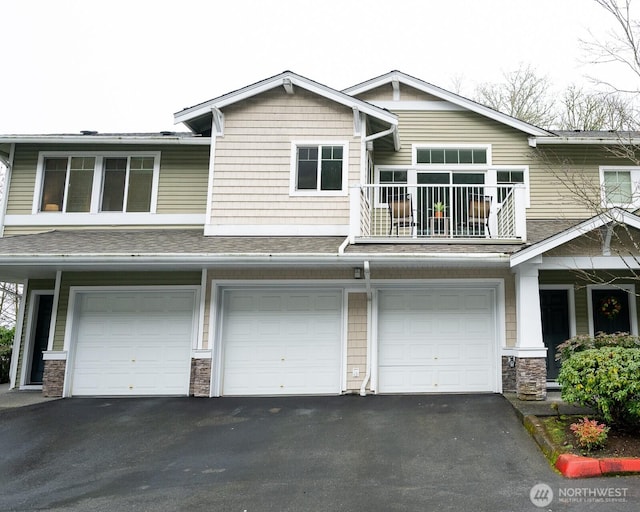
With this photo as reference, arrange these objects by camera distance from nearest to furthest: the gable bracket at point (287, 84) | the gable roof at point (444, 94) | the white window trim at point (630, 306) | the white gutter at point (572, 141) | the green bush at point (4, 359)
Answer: the white window trim at point (630, 306) < the gable bracket at point (287, 84) < the white gutter at point (572, 141) < the gable roof at point (444, 94) < the green bush at point (4, 359)

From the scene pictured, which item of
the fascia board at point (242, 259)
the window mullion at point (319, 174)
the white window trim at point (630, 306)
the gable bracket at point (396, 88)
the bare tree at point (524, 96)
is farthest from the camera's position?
the bare tree at point (524, 96)

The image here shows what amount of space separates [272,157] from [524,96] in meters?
15.2

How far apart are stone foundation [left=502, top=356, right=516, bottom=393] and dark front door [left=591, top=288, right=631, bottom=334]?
2.54 metres

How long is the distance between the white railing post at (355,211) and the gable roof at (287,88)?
72.6 inches

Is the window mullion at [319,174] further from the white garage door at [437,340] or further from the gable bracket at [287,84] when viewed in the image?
the white garage door at [437,340]

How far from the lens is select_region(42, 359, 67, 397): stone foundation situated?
8297mm

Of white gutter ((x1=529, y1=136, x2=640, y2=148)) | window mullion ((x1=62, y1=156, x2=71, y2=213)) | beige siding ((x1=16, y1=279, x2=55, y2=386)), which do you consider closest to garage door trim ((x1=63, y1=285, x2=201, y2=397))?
beige siding ((x1=16, y1=279, x2=55, y2=386))

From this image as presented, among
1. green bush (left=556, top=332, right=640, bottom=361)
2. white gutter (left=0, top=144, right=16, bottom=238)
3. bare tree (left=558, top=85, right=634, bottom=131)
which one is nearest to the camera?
green bush (left=556, top=332, right=640, bottom=361)

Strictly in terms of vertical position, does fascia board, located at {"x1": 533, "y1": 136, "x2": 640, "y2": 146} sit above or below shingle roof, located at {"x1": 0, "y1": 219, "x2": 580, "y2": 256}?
above

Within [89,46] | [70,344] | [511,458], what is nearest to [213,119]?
[70,344]

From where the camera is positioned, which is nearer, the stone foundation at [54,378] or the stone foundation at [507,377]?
the stone foundation at [507,377]

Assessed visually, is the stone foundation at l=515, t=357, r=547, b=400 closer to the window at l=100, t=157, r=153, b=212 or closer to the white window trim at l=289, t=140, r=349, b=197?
the white window trim at l=289, t=140, r=349, b=197

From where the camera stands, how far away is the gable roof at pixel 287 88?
8.95 m

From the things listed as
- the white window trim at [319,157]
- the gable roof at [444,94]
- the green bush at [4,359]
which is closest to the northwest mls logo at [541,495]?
the white window trim at [319,157]
